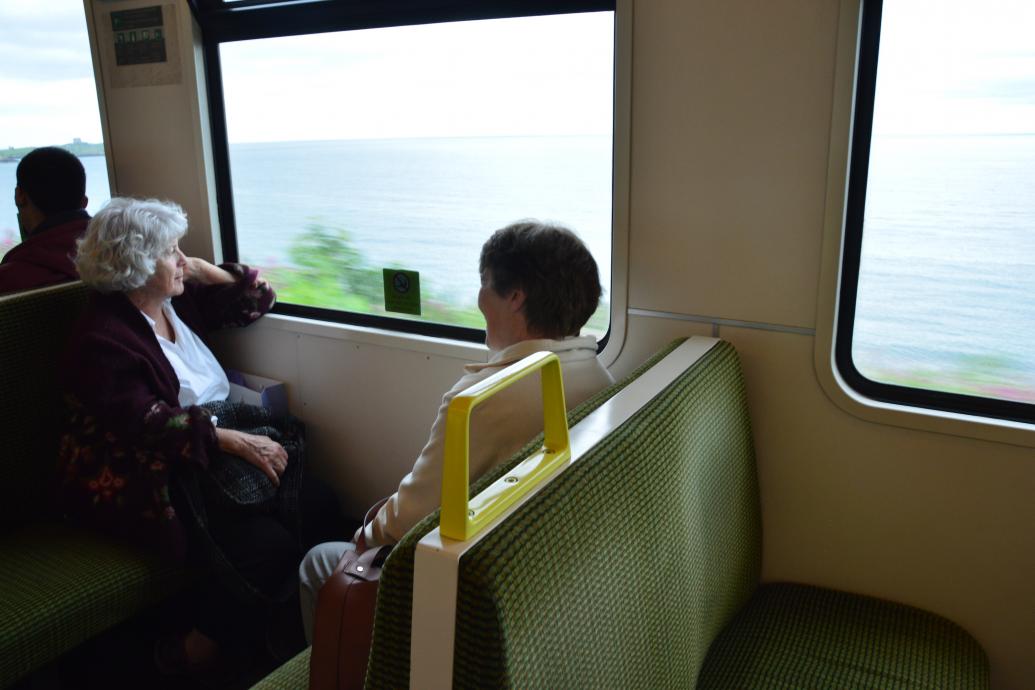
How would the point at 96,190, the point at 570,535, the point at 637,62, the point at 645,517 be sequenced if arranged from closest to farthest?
the point at 570,535 → the point at 645,517 → the point at 637,62 → the point at 96,190

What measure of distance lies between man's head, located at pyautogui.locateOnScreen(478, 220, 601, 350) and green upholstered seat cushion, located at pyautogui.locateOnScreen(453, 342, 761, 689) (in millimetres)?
323

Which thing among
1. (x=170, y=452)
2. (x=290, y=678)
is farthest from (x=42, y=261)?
(x=290, y=678)

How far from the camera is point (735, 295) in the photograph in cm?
200

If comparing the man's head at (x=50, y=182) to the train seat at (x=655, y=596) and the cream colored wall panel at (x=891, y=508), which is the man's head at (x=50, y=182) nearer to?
the train seat at (x=655, y=596)

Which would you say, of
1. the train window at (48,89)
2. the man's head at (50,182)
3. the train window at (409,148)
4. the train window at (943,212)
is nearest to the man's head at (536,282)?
the train window at (409,148)

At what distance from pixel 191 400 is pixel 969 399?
84.6 inches

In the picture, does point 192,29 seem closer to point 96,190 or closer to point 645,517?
point 96,190

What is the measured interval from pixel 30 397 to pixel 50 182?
2.82ft

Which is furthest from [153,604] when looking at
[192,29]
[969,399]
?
[969,399]

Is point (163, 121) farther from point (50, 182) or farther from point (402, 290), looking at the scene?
point (402, 290)

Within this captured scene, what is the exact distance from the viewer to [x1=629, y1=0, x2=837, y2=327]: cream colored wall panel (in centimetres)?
181

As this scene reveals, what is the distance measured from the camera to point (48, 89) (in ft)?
10.6

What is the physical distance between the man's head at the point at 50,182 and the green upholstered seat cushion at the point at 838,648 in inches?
100

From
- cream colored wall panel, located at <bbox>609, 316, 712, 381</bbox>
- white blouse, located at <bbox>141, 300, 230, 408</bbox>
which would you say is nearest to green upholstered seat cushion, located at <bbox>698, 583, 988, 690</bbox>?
cream colored wall panel, located at <bbox>609, 316, 712, 381</bbox>
